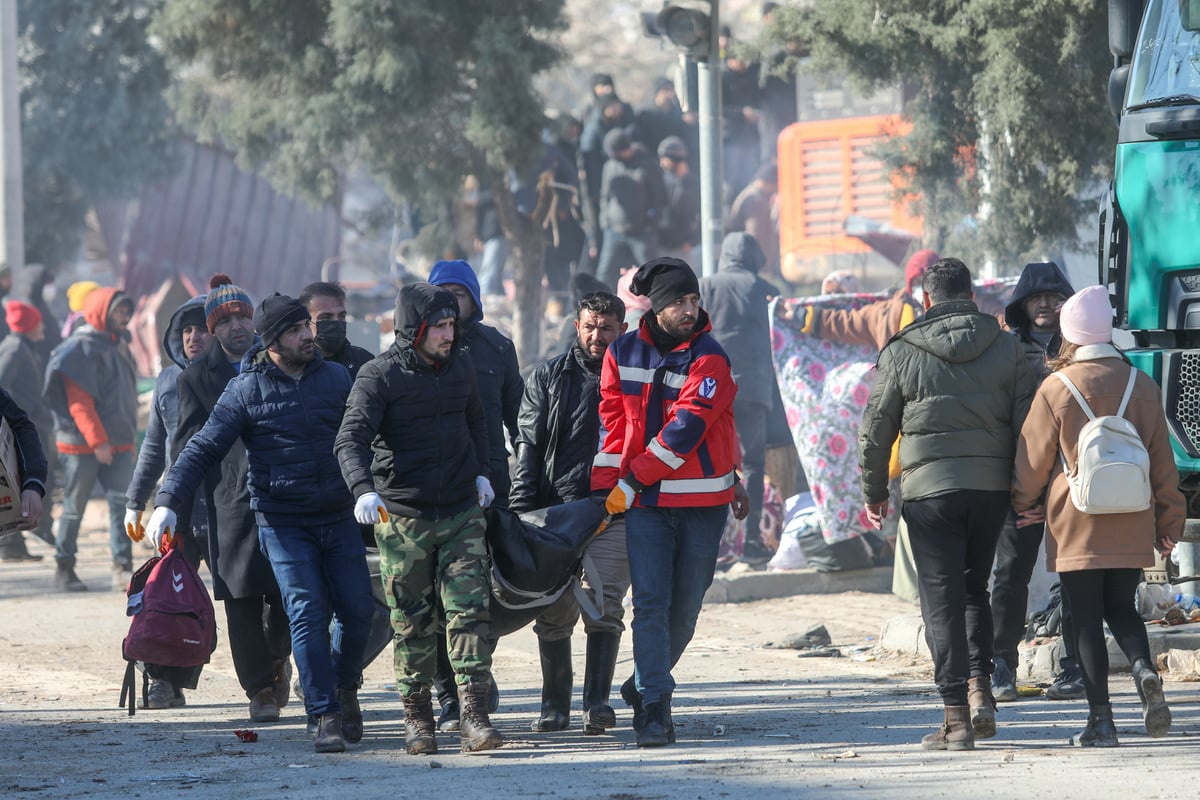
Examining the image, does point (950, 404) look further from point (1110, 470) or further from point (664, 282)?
point (664, 282)

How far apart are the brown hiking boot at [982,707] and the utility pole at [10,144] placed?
1483 centimetres

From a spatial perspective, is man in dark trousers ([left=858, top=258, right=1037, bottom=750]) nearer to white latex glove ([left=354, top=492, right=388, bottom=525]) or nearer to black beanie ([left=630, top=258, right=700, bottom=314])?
black beanie ([left=630, top=258, right=700, bottom=314])

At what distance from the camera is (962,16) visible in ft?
40.3

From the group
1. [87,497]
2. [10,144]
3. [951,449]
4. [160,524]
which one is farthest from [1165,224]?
[10,144]

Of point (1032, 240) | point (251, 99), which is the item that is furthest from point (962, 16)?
point (251, 99)

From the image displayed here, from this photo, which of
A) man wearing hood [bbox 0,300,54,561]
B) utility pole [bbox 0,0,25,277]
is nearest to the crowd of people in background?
man wearing hood [bbox 0,300,54,561]

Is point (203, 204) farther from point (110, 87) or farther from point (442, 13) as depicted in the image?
point (442, 13)

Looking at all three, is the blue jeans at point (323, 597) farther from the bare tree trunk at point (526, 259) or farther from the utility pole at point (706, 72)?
the bare tree trunk at point (526, 259)

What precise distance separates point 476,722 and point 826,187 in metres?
12.5

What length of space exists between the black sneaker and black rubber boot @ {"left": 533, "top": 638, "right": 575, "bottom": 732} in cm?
214

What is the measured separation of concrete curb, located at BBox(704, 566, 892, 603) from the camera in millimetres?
12031

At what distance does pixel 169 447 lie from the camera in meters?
8.94

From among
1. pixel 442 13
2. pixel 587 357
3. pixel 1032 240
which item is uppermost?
pixel 442 13

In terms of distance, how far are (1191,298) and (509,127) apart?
10009 mm
